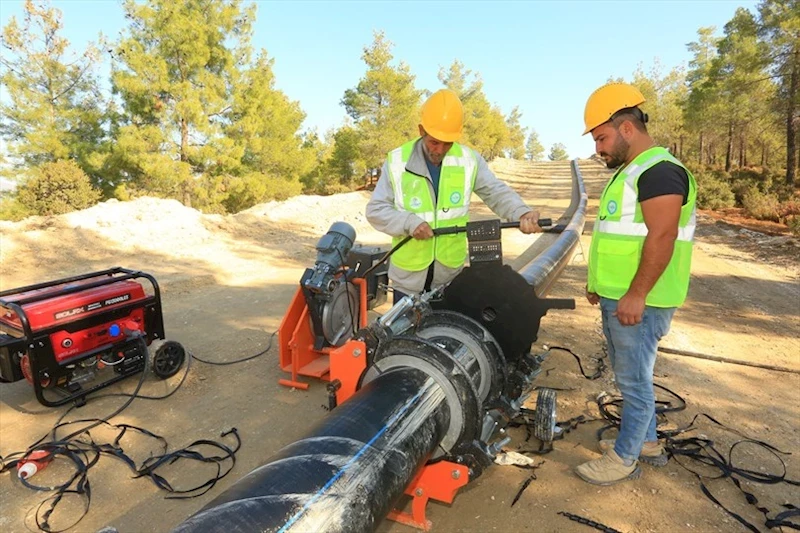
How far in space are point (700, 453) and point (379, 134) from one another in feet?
84.6

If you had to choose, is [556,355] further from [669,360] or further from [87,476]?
[87,476]

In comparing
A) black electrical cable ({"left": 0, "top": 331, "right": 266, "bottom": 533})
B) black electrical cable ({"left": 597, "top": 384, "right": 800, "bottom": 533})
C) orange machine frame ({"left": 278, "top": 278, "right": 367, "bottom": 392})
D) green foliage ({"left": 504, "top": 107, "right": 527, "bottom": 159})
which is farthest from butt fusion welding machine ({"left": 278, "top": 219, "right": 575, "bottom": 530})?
green foliage ({"left": 504, "top": 107, "right": 527, "bottom": 159})

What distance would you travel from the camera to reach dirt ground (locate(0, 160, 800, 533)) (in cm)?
285

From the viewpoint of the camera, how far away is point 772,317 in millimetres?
6242

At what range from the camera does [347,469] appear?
1.65 m

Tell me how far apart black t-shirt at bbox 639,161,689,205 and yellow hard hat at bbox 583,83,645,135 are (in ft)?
1.31

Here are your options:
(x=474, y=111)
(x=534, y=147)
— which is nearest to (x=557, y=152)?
(x=534, y=147)

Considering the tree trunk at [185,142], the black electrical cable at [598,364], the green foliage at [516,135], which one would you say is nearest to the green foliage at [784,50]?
the black electrical cable at [598,364]

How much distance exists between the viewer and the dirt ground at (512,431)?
2848mm

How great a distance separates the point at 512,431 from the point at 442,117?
230 cm

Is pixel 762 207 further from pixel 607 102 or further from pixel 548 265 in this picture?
pixel 607 102

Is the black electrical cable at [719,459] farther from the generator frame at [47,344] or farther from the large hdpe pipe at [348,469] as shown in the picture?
the generator frame at [47,344]

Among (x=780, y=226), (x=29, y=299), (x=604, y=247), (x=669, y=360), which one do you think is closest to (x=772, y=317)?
(x=669, y=360)

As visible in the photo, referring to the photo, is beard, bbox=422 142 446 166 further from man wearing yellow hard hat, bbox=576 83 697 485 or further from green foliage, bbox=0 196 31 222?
green foliage, bbox=0 196 31 222
